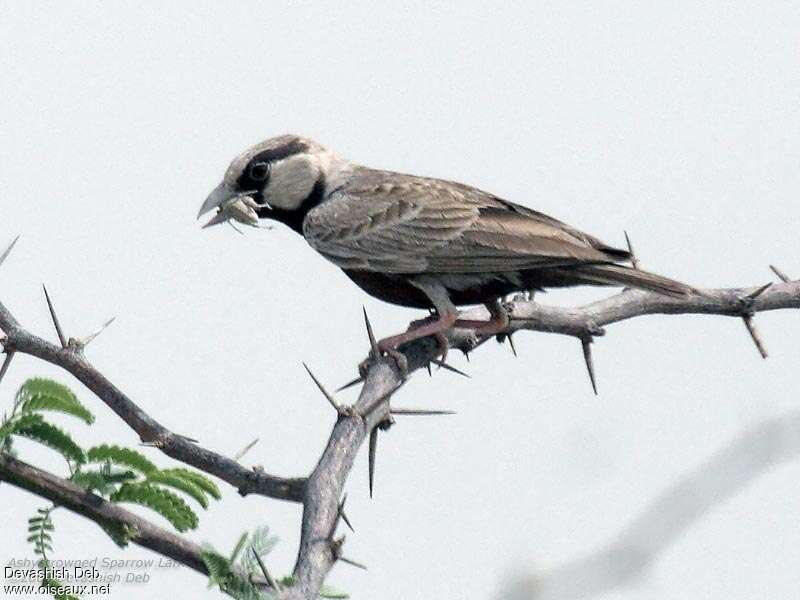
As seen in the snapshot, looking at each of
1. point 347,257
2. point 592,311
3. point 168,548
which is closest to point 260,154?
point 347,257

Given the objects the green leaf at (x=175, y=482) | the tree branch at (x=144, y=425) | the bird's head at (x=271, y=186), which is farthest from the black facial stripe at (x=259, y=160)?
the green leaf at (x=175, y=482)

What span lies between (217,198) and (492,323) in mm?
2321

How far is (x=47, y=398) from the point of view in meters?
4.34

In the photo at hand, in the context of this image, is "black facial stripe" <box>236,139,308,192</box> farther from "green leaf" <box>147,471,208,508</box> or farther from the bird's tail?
"green leaf" <box>147,471,208,508</box>

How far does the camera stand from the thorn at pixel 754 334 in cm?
629

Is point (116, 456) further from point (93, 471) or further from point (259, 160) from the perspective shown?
point (259, 160)

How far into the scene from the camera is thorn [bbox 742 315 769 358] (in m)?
6.29

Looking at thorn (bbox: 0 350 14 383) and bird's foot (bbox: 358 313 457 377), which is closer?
thorn (bbox: 0 350 14 383)

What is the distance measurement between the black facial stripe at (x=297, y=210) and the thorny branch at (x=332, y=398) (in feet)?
6.56

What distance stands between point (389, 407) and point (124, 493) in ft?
4.73

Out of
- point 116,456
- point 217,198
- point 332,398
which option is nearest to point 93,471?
point 116,456

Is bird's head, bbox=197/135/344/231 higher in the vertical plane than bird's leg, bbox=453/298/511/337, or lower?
higher

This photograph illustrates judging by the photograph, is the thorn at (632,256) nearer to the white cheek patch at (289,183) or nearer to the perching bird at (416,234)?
the perching bird at (416,234)

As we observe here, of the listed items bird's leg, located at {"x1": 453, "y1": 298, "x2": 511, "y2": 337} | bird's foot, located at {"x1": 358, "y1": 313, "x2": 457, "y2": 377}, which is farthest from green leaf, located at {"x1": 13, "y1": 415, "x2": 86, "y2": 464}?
bird's leg, located at {"x1": 453, "y1": 298, "x2": 511, "y2": 337}
